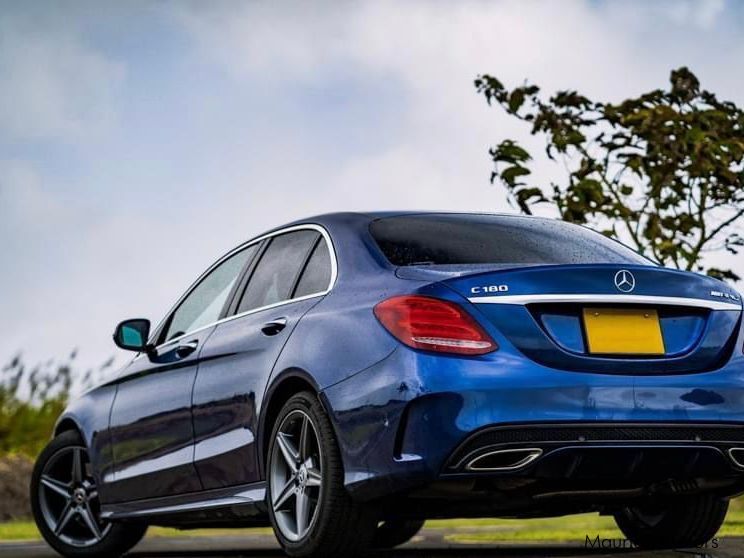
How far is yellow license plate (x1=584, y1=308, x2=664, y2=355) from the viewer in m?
5.48

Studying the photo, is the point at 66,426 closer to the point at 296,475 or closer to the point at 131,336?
the point at 131,336

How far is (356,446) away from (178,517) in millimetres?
2046

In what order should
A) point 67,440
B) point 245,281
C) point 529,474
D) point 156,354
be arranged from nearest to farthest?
point 529,474
point 245,281
point 156,354
point 67,440

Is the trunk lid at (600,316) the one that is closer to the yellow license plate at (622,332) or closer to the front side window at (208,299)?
the yellow license plate at (622,332)

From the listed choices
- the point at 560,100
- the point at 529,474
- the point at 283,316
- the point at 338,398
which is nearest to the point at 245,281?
the point at 283,316

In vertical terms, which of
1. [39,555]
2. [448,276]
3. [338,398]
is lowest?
→ [39,555]

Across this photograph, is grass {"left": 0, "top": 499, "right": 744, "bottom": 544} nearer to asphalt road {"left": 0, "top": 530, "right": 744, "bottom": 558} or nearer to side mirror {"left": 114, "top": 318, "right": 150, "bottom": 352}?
asphalt road {"left": 0, "top": 530, "right": 744, "bottom": 558}

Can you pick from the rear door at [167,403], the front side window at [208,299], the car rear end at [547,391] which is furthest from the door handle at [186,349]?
the car rear end at [547,391]

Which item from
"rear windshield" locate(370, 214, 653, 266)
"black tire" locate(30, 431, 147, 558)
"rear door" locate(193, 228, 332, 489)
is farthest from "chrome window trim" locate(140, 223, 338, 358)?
"black tire" locate(30, 431, 147, 558)

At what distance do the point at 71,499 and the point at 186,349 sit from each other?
68.8 inches

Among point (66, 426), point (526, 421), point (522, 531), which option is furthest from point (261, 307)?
point (522, 531)

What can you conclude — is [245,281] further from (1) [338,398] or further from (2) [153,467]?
(1) [338,398]

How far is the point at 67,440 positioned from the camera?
8.66 meters

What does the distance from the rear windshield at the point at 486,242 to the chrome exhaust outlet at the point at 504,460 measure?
100 centimetres
